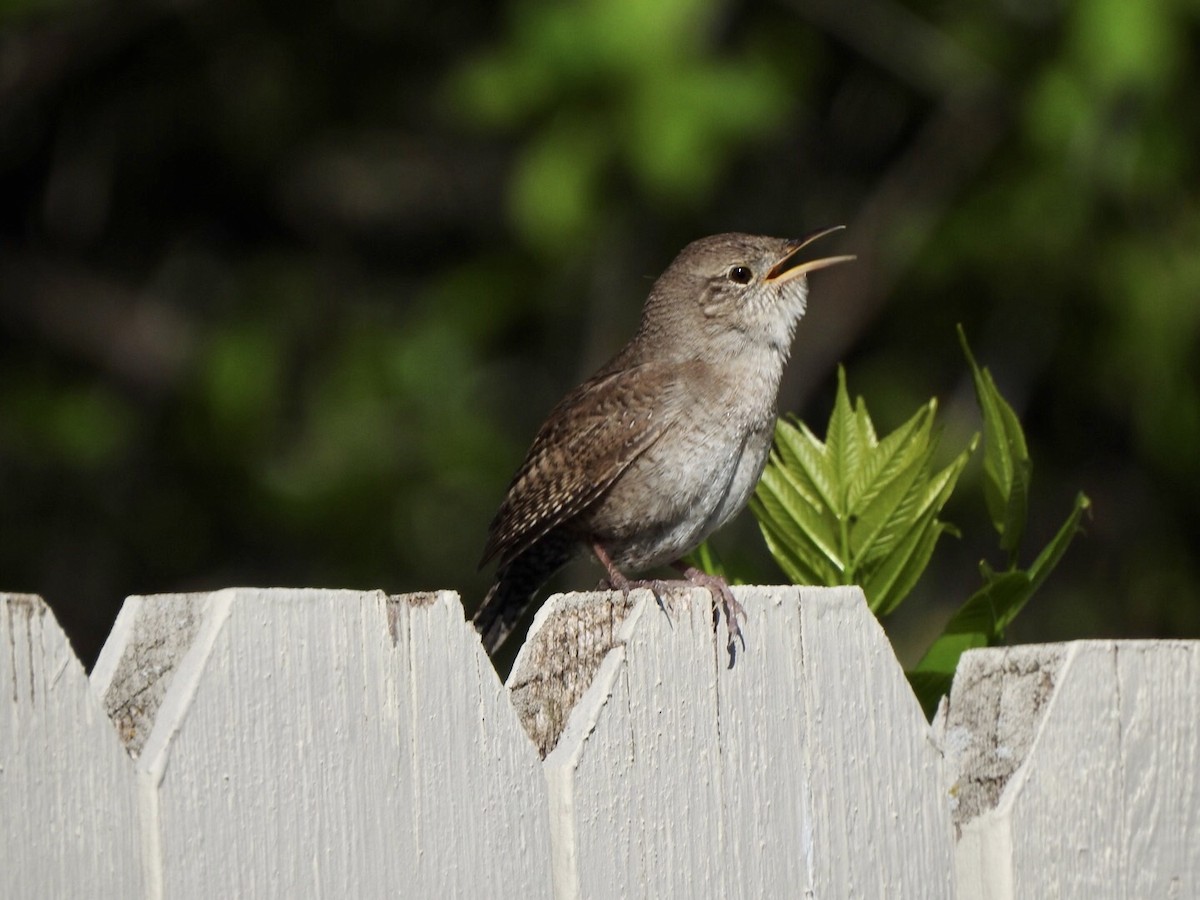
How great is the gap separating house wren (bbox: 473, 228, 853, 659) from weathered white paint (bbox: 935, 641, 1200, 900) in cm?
125

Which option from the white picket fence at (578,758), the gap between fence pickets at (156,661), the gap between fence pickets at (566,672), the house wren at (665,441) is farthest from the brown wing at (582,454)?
the gap between fence pickets at (156,661)

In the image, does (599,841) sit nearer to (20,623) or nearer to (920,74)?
(20,623)

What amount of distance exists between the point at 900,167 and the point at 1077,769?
4710mm

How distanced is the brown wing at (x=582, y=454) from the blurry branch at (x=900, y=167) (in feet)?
8.46

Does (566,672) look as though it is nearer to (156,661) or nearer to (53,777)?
(156,661)

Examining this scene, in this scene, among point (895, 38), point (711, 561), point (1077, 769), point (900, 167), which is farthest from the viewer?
point (900, 167)

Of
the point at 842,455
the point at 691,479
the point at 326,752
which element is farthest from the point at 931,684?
the point at 691,479

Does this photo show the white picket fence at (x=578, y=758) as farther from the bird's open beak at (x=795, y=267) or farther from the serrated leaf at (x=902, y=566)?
the bird's open beak at (x=795, y=267)

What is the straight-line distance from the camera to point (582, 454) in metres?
3.73

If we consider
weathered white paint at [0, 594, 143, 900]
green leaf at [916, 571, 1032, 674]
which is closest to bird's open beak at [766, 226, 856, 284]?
green leaf at [916, 571, 1032, 674]

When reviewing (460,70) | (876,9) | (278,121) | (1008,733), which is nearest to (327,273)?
(278,121)

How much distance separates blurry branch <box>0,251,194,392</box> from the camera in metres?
7.22

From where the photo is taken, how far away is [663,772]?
6.38 ft

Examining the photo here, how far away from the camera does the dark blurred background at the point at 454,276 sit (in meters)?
5.89
